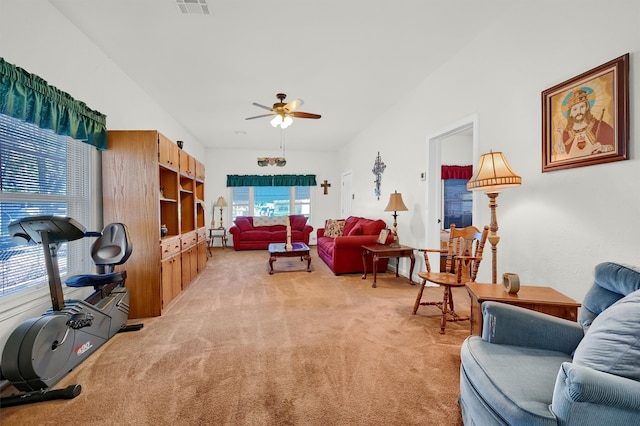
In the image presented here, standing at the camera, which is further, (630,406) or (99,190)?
(99,190)

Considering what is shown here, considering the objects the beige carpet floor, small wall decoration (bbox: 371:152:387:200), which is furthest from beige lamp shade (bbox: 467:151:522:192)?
small wall decoration (bbox: 371:152:387:200)

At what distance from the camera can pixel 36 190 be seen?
7.25 ft

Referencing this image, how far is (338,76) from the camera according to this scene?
12.2 ft

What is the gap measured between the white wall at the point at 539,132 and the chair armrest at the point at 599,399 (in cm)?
124

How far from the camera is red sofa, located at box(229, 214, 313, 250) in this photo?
732cm

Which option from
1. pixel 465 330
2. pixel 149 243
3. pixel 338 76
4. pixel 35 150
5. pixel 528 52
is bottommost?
pixel 465 330

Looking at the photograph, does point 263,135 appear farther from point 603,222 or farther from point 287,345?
point 603,222

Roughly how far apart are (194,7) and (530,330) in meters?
3.25

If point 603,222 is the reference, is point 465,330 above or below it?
below

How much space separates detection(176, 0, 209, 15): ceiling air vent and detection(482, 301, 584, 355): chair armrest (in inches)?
119

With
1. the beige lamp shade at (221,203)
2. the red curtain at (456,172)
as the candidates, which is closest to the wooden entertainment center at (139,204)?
the beige lamp shade at (221,203)

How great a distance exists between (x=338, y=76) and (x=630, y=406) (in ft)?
12.3

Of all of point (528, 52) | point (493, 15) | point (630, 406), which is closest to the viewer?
point (630, 406)

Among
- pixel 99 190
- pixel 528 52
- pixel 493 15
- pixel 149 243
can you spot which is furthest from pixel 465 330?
pixel 99 190
